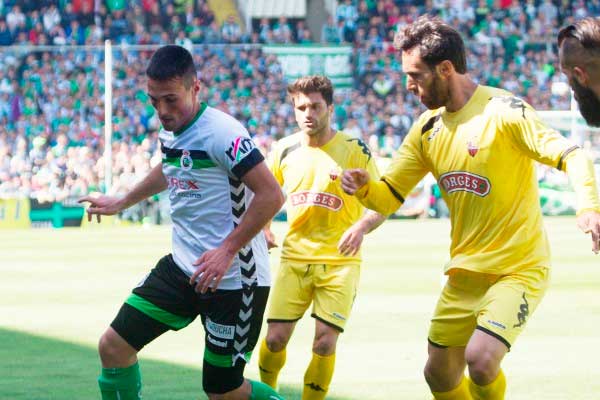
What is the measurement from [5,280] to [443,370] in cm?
1129

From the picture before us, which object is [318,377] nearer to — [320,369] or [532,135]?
[320,369]

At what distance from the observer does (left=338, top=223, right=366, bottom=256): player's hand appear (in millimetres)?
7648

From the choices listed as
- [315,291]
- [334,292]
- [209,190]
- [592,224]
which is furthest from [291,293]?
[592,224]

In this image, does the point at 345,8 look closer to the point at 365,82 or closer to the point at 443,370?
→ the point at 365,82

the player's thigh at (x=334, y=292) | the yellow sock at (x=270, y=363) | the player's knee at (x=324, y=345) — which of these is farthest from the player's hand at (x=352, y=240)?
the yellow sock at (x=270, y=363)

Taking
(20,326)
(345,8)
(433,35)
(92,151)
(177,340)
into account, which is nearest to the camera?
(433,35)

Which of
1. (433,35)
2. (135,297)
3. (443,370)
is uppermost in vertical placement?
(433,35)

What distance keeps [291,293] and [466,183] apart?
2181 mm

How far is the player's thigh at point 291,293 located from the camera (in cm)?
802

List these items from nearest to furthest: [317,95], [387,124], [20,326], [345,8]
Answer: [317,95] → [20,326] → [387,124] → [345,8]

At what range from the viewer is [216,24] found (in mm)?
37688

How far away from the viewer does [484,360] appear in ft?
19.3

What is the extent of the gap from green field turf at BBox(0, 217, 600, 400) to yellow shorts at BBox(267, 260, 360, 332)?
65 cm

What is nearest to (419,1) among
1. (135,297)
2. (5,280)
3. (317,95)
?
(5,280)
